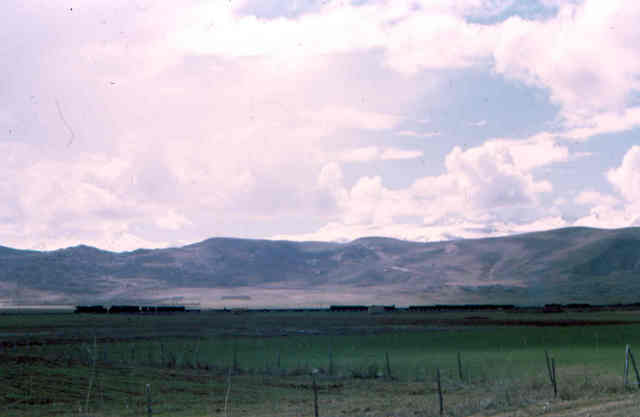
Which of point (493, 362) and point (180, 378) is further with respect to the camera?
point (493, 362)

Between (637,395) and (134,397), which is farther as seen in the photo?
(134,397)

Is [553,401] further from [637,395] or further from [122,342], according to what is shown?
[122,342]

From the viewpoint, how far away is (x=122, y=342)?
69.7 meters

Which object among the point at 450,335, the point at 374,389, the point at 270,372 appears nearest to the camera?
the point at 374,389

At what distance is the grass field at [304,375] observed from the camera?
97.7 feet

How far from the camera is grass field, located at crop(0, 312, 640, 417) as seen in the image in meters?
29.8

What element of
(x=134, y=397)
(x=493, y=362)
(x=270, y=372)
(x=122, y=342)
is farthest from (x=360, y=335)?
(x=134, y=397)

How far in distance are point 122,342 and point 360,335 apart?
24.2 meters

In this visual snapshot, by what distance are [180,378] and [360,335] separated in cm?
4311

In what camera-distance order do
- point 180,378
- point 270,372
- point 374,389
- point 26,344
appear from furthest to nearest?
point 26,344
point 270,372
point 180,378
point 374,389

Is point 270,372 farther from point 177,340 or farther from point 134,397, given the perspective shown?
point 177,340

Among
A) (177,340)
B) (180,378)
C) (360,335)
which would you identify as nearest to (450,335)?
(360,335)

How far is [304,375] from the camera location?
43.1m

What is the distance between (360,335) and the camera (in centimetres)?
8100
